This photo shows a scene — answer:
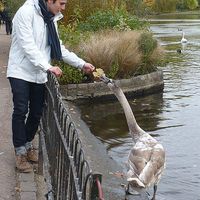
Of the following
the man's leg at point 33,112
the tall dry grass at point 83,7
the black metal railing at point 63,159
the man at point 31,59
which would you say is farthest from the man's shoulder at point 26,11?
the tall dry grass at point 83,7

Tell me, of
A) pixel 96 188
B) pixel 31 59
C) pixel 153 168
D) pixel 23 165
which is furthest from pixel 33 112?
pixel 96 188

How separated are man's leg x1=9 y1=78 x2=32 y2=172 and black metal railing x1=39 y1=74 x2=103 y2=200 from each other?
25cm

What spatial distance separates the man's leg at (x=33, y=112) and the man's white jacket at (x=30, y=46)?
0.50ft

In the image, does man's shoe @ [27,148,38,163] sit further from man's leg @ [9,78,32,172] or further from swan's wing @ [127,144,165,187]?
swan's wing @ [127,144,165,187]

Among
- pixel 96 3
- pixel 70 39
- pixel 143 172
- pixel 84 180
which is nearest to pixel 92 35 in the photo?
pixel 70 39

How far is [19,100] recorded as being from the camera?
6.03 meters

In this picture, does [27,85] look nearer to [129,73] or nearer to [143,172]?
[143,172]

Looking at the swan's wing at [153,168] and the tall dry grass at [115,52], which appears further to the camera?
the tall dry grass at [115,52]

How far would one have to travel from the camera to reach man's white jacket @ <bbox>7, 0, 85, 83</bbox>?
227 inches

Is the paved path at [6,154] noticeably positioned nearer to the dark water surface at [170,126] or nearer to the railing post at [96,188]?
the dark water surface at [170,126]

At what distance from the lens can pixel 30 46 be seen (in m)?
5.74

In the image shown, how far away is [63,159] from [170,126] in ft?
25.9

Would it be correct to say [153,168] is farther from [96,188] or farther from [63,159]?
[96,188]

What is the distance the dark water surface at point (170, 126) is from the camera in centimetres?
837
